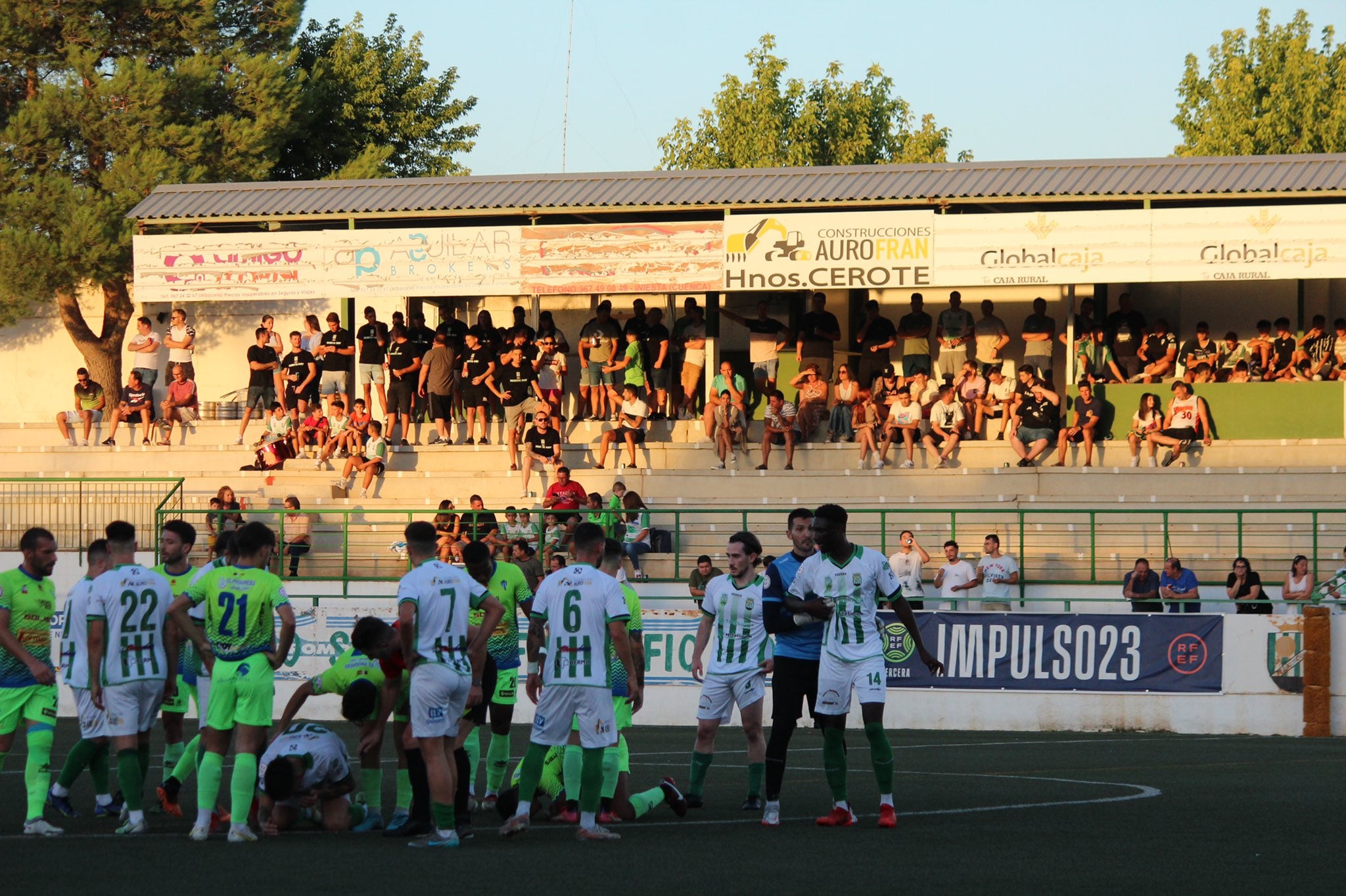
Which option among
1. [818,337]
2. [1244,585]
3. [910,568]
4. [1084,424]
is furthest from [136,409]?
[1244,585]

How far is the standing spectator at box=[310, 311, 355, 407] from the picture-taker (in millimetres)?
27047

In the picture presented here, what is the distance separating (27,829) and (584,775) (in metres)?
3.60

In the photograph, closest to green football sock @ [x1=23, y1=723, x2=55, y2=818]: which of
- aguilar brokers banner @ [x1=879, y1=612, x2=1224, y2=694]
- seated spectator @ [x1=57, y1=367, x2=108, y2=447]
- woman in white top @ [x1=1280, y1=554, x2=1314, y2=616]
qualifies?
aguilar brokers banner @ [x1=879, y1=612, x2=1224, y2=694]

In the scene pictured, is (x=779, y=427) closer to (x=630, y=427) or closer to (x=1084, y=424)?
(x=630, y=427)

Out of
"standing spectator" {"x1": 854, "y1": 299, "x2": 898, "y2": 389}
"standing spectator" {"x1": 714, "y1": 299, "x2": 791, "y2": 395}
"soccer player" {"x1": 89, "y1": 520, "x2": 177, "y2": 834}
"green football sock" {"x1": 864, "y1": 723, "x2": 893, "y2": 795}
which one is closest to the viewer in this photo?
"green football sock" {"x1": 864, "y1": 723, "x2": 893, "y2": 795}

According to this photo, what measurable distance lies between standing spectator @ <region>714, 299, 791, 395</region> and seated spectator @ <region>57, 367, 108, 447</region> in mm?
11190

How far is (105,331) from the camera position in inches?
1321

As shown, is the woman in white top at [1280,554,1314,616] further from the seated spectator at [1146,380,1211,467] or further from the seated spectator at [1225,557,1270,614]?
the seated spectator at [1146,380,1211,467]

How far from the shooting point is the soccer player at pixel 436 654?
963cm

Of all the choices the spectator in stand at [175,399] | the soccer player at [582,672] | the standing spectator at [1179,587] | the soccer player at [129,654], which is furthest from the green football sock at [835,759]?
the spectator in stand at [175,399]

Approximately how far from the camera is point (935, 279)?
25047 millimetres

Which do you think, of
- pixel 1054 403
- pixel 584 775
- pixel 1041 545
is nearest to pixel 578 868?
pixel 584 775

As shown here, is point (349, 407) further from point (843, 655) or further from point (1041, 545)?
point (843, 655)

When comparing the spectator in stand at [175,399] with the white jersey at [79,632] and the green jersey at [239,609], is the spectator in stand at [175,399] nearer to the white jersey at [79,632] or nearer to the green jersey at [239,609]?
the white jersey at [79,632]
